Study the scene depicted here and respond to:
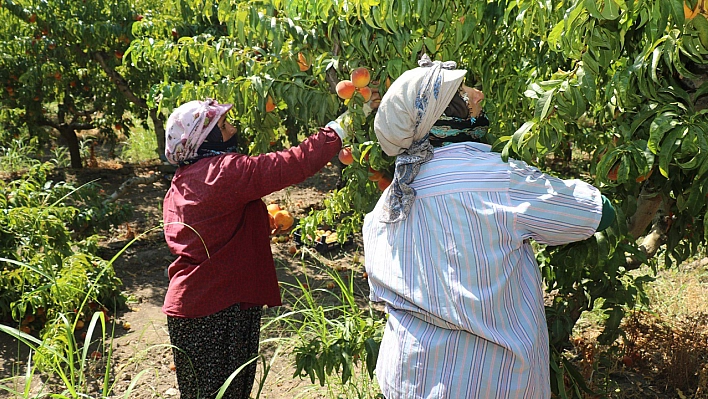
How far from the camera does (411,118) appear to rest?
172cm

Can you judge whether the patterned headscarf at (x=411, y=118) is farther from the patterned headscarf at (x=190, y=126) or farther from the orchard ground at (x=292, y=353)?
the patterned headscarf at (x=190, y=126)

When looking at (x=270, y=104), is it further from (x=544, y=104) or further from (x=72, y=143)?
(x=72, y=143)

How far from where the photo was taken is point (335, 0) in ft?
6.59

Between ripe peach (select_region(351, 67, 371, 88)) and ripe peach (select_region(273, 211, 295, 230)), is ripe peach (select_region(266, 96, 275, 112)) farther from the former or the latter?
ripe peach (select_region(273, 211, 295, 230))

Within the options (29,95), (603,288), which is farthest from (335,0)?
(29,95)

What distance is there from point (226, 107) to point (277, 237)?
11.9 feet

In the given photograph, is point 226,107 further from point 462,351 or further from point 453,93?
point 462,351

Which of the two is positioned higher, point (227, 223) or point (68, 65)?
point (227, 223)

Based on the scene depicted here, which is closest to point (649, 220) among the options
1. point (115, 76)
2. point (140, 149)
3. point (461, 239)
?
point (461, 239)

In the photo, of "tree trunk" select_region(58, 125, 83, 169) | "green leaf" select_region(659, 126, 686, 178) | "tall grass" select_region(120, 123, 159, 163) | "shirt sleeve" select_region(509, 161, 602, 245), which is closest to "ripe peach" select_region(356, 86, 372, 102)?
"shirt sleeve" select_region(509, 161, 602, 245)

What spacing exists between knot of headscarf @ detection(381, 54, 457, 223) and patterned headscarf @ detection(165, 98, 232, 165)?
3.11ft

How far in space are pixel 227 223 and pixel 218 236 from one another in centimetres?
6

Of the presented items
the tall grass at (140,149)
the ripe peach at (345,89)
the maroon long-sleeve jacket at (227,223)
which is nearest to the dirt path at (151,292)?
the maroon long-sleeve jacket at (227,223)

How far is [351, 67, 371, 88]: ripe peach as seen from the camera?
224 centimetres
